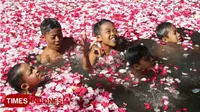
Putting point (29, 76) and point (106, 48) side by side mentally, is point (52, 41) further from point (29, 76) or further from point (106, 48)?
point (106, 48)

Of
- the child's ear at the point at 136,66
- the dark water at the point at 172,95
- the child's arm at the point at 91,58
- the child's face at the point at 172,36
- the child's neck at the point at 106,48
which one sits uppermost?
the child's face at the point at 172,36

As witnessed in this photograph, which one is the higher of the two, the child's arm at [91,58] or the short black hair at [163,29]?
the short black hair at [163,29]

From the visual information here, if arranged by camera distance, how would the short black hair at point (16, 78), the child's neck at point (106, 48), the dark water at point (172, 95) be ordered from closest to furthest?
the dark water at point (172, 95)
the short black hair at point (16, 78)
the child's neck at point (106, 48)

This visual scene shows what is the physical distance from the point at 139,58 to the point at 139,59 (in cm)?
3

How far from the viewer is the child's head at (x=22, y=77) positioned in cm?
652

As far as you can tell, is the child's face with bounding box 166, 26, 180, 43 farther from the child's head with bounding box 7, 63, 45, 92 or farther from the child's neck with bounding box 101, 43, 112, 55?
the child's head with bounding box 7, 63, 45, 92

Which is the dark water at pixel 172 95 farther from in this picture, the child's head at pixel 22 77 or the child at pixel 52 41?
the child's head at pixel 22 77

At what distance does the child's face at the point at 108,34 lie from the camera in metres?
7.50

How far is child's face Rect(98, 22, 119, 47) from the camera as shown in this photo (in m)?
7.50

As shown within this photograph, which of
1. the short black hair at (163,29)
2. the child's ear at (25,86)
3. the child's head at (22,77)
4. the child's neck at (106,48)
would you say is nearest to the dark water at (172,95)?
the short black hair at (163,29)

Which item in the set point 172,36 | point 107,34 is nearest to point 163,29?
point 172,36

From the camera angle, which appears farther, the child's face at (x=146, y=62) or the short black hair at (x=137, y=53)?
the child's face at (x=146, y=62)

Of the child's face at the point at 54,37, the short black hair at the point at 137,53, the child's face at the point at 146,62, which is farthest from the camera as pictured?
the child's face at the point at 54,37

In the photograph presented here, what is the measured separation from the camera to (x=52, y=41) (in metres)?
7.57
